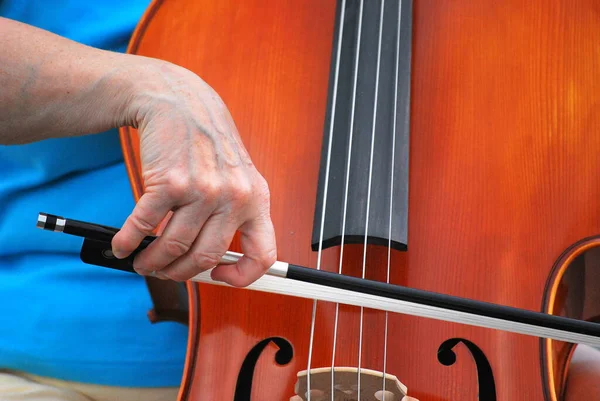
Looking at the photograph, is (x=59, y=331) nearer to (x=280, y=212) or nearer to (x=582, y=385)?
(x=280, y=212)

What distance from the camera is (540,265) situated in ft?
2.08

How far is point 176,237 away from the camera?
446 millimetres

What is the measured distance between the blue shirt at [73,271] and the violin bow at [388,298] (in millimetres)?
292

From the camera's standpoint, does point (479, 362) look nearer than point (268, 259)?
No

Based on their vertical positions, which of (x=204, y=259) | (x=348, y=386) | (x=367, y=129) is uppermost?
(x=367, y=129)

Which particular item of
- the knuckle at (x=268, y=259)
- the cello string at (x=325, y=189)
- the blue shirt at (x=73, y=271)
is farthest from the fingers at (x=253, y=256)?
the blue shirt at (x=73, y=271)

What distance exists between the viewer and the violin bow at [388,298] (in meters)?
0.48

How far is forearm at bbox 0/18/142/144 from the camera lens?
0.53 m

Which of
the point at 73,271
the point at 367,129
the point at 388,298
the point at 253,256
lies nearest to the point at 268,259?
the point at 253,256

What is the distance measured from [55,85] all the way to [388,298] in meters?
0.33

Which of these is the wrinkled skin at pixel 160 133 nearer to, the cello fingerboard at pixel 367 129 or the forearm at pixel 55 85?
the forearm at pixel 55 85

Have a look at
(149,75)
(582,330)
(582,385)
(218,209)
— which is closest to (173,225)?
(218,209)

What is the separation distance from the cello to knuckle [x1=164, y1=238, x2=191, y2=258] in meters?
0.16

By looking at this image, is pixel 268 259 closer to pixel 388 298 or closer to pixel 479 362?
pixel 388 298
